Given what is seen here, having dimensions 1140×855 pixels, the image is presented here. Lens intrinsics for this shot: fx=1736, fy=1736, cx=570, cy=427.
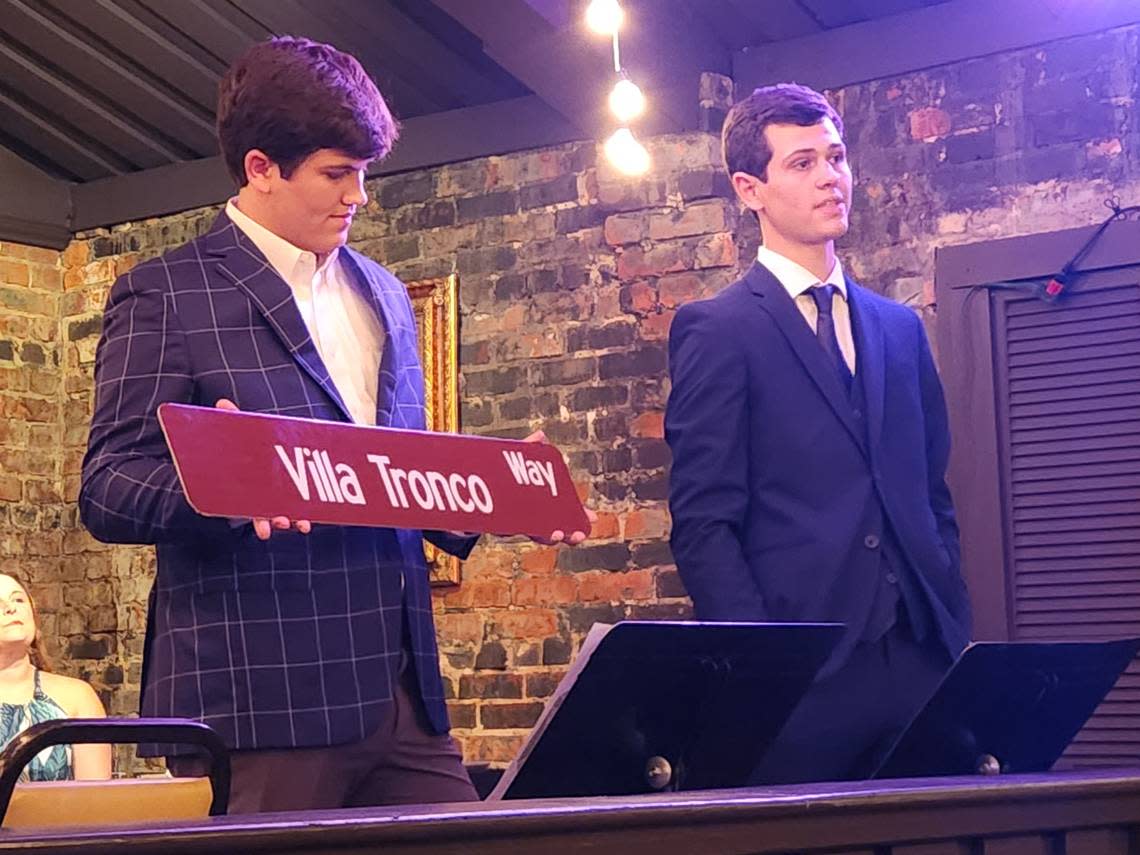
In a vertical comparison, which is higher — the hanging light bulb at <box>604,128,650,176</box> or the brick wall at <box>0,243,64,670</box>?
the hanging light bulb at <box>604,128,650,176</box>

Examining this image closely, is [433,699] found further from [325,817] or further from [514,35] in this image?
[514,35]

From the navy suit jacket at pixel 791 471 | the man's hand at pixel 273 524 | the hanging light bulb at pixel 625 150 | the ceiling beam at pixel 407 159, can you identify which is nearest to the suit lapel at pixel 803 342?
the navy suit jacket at pixel 791 471

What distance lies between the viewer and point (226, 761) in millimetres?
Result: 1429

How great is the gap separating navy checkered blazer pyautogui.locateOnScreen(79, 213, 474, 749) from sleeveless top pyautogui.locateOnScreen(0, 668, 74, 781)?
237cm

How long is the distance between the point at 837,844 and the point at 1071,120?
3556mm

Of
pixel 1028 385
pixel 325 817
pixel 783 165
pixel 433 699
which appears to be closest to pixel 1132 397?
pixel 1028 385

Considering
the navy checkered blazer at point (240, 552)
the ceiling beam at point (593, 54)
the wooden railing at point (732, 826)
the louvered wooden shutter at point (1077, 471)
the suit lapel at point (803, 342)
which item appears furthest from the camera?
the ceiling beam at point (593, 54)

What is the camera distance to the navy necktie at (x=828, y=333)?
7.99 ft

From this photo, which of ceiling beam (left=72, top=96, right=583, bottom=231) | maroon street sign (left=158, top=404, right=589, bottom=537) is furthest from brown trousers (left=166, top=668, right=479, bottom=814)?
ceiling beam (left=72, top=96, right=583, bottom=231)

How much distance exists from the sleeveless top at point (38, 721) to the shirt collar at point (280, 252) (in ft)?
7.97

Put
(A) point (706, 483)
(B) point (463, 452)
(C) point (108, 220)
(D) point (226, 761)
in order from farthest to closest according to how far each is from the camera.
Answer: (C) point (108, 220), (A) point (706, 483), (B) point (463, 452), (D) point (226, 761)

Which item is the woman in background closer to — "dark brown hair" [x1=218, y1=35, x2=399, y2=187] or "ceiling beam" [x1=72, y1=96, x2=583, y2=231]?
"ceiling beam" [x1=72, y1=96, x2=583, y2=231]

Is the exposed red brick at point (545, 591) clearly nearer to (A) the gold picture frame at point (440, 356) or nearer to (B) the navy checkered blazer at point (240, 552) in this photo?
(A) the gold picture frame at point (440, 356)

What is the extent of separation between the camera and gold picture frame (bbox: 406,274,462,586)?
17.7 feet
